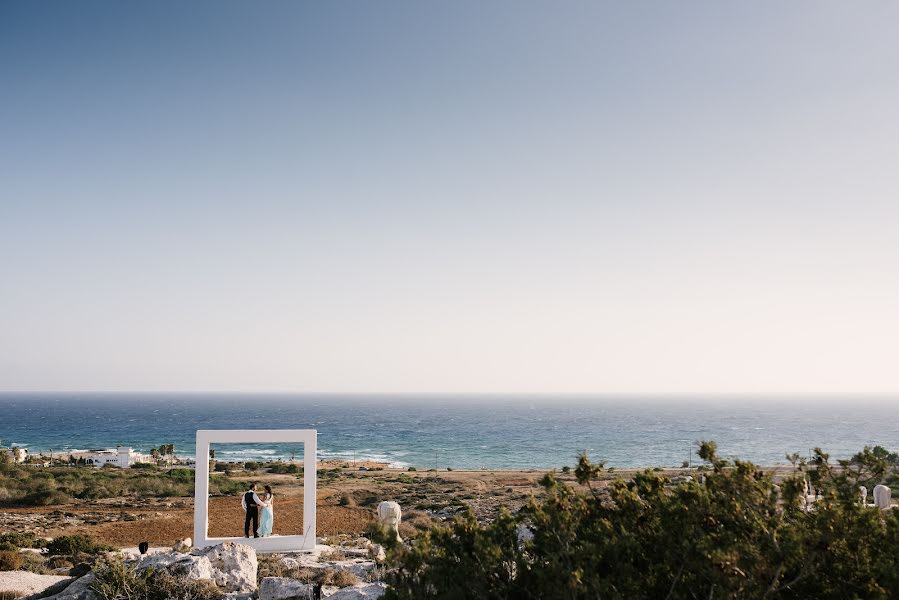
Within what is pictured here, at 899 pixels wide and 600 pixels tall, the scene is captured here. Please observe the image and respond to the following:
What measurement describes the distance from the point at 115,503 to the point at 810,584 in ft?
92.3

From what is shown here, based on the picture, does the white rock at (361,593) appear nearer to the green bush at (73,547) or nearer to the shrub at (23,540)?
the green bush at (73,547)

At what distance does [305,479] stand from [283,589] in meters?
4.72

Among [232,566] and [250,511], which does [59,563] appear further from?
[232,566]

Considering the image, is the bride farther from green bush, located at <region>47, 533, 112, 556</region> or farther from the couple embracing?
green bush, located at <region>47, 533, 112, 556</region>

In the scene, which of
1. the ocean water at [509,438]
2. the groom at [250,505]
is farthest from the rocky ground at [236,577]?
the ocean water at [509,438]

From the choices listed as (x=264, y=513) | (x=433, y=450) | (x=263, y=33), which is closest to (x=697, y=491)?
(x=264, y=513)

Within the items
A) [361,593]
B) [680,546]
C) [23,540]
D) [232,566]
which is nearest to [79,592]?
[232,566]

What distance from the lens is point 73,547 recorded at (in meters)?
15.2

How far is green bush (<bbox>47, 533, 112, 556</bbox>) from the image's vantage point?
15.1 metres

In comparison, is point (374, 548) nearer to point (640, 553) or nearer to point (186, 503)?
point (640, 553)

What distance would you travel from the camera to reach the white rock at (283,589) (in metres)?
9.30

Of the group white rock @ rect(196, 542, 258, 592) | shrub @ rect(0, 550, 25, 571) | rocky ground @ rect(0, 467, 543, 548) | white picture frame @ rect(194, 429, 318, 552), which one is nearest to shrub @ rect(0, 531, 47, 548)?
rocky ground @ rect(0, 467, 543, 548)

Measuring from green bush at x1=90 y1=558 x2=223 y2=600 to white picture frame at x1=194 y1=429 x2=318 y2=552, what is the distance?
355cm

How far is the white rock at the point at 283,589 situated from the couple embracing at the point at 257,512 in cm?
494
